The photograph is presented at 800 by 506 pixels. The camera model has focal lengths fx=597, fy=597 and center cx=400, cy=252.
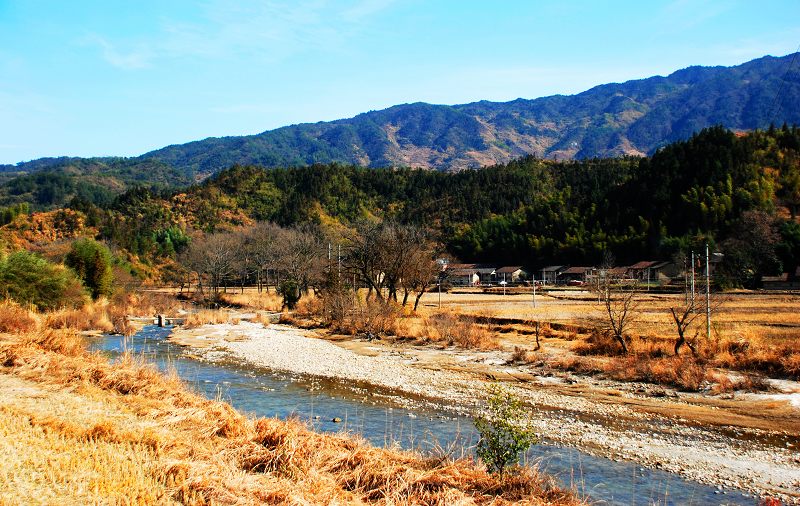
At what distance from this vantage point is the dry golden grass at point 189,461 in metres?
6.93

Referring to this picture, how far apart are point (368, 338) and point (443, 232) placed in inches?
4742

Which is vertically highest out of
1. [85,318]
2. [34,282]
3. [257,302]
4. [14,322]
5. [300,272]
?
[34,282]

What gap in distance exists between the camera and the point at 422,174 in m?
187

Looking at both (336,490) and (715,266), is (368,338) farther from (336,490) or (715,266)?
(715,266)

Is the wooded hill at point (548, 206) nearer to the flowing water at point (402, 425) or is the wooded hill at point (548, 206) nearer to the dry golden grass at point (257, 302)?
the dry golden grass at point (257, 302)

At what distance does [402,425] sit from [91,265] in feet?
138

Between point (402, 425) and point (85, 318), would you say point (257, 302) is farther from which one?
point (402, 425)

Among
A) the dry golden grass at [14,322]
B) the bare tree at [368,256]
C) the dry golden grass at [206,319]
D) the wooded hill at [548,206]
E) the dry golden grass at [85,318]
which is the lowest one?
the dry golden grass at [206,319]

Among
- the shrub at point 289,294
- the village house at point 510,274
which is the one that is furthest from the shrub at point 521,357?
the village house at point 510,274

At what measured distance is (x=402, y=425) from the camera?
15.4 metres

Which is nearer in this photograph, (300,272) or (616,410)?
(616,410)

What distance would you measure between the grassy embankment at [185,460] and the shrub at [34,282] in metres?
24.6

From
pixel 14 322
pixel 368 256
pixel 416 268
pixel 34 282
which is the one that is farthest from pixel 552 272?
pixel 14 322

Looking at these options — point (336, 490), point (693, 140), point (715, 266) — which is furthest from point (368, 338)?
point (693, 140)
